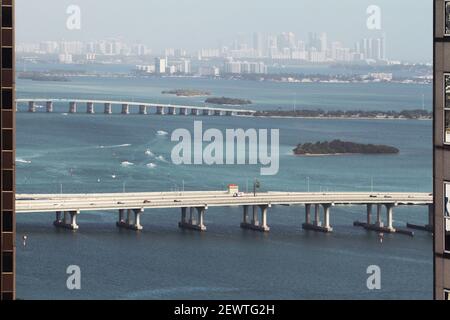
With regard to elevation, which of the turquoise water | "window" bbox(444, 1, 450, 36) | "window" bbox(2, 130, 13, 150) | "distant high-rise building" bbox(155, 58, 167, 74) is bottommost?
the turquoise water

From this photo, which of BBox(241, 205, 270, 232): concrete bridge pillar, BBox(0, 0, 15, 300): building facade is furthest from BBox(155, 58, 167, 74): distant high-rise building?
BBox(0, 0, 15, 300): building facade

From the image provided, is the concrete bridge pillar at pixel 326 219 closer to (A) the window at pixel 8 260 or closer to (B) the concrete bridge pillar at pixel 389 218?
(B) the concrete bridge pillar at pixel 389 218

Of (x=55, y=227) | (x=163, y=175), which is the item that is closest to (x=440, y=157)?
A: (x=55, y=227)

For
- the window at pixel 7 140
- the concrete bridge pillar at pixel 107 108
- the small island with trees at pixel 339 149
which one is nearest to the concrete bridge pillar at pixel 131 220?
the small island with trees at pixel 339 149

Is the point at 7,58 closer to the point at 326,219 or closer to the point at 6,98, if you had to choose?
the point at 6,98

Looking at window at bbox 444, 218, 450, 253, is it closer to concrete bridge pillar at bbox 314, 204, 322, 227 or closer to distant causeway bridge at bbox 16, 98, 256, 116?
concrete bridge pillar at bbox 314, 204, 322, 227

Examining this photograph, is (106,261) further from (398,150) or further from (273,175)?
(398,150)

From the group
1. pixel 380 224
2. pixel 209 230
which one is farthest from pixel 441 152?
pixel 380 224

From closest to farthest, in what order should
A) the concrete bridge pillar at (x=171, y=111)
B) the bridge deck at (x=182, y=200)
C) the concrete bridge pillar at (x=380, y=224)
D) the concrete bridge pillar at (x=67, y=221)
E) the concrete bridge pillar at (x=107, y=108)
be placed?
the concrete bridge pillar at (x=67, y=221) → the bridge deck at (x=182, y=200) → the concrete bridge pillar at (x=380, y=224) → the concrete bridge pillar at (x=107, y=108) → the concrete bridge pillar at (x=171, y=111)
